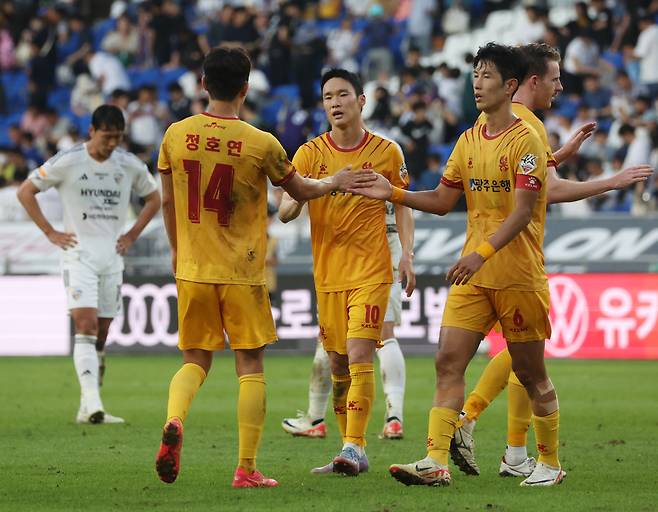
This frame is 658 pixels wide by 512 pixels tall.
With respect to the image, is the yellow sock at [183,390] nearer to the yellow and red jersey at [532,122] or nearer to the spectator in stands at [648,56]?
the yellow and red jersey at [532,122]

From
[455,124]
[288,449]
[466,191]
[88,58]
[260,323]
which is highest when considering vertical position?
[88,58]

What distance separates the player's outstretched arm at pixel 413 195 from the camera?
812 centimetres

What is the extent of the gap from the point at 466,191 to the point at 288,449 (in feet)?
9.17

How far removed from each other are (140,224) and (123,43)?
58.8 feet

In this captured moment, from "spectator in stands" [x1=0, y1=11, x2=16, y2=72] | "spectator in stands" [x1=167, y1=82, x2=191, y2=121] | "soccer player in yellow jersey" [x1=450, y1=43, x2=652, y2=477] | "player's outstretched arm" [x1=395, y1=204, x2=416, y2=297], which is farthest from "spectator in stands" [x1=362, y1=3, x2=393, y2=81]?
"soccer player in yellow jersey" [x1=450, y1=43, x2=652, y2=477]

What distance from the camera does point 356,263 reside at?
882 centimetres

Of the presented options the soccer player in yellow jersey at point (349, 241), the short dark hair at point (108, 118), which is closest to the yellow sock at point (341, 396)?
the soccer player in yellow jersey at point (349, 241)

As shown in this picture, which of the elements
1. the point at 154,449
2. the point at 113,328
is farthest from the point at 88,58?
the point at 154,449

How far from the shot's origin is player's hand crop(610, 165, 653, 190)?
25.8 ft

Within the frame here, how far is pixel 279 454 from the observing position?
9.70 metres

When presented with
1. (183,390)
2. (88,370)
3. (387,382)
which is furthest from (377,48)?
(183,390)

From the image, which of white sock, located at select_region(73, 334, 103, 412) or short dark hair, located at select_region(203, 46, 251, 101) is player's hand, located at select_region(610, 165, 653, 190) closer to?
short dark hair, located at select_region(203, 46, 251, 101)

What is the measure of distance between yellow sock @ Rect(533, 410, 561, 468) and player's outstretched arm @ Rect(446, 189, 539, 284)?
1017 mm

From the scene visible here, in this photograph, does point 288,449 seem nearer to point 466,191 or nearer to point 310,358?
point 466,191
